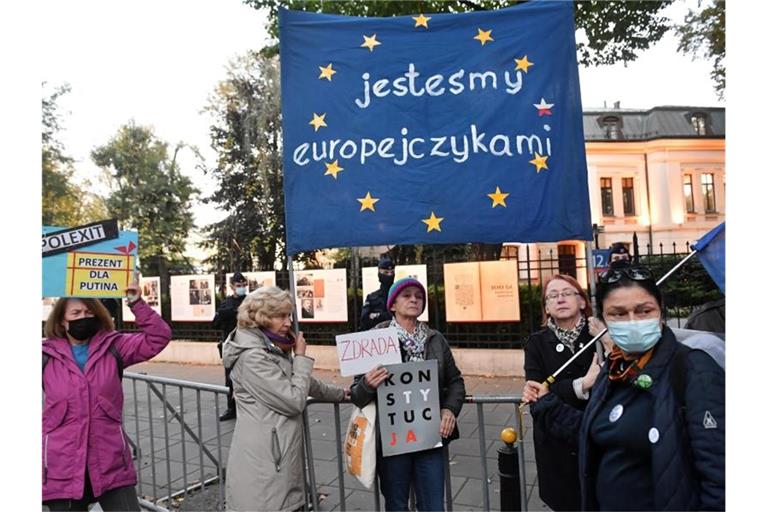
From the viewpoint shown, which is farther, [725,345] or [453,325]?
[453,325]

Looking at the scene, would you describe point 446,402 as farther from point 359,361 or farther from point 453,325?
point 453,325

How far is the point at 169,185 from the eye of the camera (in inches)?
885

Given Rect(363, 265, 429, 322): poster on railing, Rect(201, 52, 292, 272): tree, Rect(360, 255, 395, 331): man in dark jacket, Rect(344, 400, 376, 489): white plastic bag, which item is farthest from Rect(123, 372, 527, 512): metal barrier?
Rect(201, 52, 292, 272): tree

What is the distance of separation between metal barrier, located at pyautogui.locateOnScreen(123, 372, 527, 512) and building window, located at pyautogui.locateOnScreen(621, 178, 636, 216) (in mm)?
30075

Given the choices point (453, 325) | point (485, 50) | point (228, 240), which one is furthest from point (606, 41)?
point (228, 240)

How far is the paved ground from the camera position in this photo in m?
4.09

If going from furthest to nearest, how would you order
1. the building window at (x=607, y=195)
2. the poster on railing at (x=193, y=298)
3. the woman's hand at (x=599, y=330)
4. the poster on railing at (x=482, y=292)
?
the building window at (x=607, y=195) < the poster on railing at (x=193, y=298) < the poster on railing at (x=482, y=292) < the woman's hand at (x=599, y=330)

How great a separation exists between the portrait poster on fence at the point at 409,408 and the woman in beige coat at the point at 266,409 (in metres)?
0.47

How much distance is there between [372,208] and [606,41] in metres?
8.61

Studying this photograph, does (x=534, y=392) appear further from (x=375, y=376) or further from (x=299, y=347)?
(x=299, y=347)

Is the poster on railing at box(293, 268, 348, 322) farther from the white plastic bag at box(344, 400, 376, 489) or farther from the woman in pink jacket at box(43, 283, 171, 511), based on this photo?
the white plastic bag at box(344, 400, 376, 489)

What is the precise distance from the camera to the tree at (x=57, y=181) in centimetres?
2077

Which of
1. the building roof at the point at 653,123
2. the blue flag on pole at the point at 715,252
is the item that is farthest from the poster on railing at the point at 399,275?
the building roof at the point at 653,123

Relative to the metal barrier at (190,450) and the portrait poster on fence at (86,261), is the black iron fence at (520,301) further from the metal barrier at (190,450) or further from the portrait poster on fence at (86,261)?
the portrait poster on fence at (86,261)
